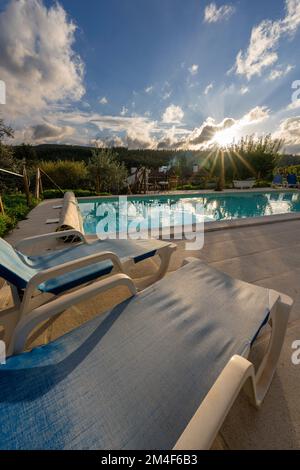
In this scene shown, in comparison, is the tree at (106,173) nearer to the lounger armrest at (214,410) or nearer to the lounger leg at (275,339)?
the lounger leg at (275,339)

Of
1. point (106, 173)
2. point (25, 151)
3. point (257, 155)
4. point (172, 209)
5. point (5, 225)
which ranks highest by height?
point (25, 151)

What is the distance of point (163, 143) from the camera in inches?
1941

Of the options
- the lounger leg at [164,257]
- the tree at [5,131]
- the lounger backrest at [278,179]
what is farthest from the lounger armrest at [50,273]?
the lounger backrest at [278,179]

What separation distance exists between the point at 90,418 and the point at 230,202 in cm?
1165

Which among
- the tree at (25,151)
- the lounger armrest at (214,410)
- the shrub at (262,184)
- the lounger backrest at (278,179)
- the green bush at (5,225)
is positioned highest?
the tree at (25,151)

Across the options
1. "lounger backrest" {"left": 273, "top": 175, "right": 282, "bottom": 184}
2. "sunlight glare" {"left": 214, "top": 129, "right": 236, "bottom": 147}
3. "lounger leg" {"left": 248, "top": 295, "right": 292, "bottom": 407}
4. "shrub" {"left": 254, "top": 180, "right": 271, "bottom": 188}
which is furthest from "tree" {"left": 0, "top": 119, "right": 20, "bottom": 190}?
"lounger backrest" {"left": 273, "top": 175, "right": 282, "bottom": 184}

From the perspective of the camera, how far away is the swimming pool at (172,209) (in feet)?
24.2

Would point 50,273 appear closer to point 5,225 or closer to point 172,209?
point 5,225

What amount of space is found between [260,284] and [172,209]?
7165 millimetres

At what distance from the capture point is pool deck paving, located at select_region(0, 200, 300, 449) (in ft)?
3.45

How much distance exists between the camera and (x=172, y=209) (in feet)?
30.7

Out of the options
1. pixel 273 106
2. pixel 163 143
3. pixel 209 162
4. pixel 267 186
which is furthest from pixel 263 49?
pixel 163 143

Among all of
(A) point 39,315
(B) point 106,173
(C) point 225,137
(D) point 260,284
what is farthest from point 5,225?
(C) point 225,137

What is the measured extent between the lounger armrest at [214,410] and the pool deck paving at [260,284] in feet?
1.73
